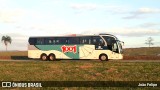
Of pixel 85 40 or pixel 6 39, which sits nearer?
pixel 85 40

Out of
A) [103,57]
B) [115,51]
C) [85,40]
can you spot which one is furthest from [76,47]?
[115,51]

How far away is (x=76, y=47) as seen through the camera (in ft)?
124

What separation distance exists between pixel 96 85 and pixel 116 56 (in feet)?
69.6

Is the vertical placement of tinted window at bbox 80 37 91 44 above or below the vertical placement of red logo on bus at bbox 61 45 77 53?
above

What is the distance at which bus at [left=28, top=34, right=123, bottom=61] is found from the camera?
3681cm

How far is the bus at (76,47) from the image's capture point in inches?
1449

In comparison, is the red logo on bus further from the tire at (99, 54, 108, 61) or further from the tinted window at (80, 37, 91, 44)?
the tire at (99, 54, 108, 61)

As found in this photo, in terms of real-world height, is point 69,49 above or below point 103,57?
above

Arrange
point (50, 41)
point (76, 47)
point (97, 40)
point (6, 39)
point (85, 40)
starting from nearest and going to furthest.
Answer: point (97, 40)
point (85, 40)
point (76, 47)
point (50, 41)
point (6, 39)

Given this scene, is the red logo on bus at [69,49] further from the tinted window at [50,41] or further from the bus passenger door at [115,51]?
the bus passenger door at [115,51]

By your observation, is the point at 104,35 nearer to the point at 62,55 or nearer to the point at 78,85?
the point at 62,55

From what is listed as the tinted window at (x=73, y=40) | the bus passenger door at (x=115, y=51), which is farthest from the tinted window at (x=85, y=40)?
the bus passenger door at (x=115, y=51)

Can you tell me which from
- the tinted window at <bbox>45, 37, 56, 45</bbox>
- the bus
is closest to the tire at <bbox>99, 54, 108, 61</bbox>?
the bus

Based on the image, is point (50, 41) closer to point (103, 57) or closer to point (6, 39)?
point (103, 57)
